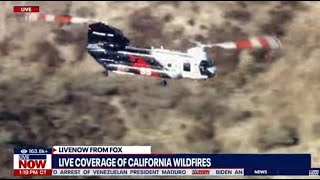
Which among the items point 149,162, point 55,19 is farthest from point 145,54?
point 149,162

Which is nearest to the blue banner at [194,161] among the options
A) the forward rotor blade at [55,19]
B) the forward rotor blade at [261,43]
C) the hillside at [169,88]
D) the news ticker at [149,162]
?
the news ticker at [149,162]

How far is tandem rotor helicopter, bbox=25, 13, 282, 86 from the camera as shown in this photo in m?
9.55

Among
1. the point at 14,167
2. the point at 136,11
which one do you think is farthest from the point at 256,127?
the point at 14,167

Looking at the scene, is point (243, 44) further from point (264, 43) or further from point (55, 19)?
point (55, 19)

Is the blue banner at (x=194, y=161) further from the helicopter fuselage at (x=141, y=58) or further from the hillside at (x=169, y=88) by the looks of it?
the helicopter fuselage at (x=141, y=58)

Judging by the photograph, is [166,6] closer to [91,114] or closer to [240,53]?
[240,53]

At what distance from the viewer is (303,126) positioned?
9406 mm

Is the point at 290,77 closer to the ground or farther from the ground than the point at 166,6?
closer to the ground

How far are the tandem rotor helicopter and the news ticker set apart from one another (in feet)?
3.89

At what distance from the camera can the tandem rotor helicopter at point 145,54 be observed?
9.55m

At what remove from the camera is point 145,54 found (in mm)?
9656

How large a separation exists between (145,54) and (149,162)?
1.66 m

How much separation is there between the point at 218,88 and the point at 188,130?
79cm

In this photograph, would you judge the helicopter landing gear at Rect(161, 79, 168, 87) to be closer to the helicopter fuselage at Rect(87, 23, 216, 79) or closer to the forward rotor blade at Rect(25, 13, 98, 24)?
the helicopter fuselage at Rect(87, 23, 216, 79)
